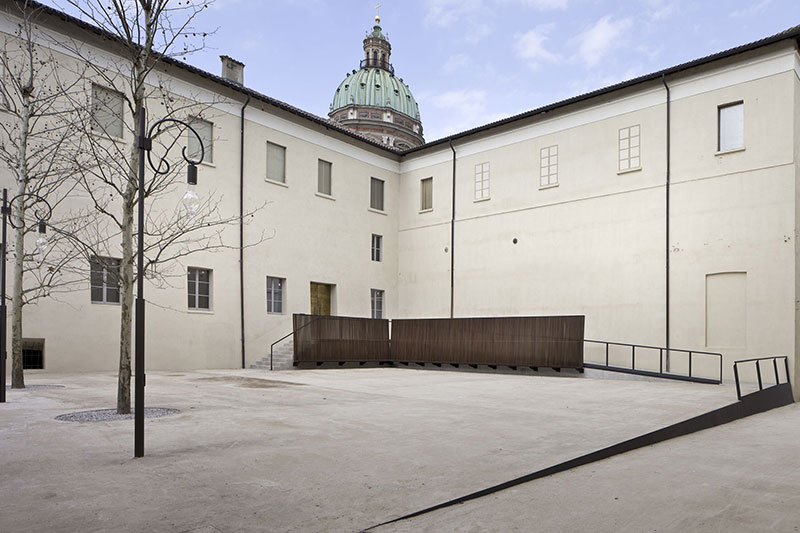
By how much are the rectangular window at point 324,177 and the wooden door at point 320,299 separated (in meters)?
3.81

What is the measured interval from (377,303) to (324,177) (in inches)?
236

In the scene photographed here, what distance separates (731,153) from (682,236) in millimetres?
2804

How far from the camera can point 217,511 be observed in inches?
177

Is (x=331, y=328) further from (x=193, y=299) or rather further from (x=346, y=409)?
(x=346, y=409)

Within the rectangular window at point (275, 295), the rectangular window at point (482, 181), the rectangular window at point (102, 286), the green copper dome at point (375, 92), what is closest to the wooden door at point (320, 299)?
the rectangular window at point (275, 295)

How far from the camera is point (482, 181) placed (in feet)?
82.5

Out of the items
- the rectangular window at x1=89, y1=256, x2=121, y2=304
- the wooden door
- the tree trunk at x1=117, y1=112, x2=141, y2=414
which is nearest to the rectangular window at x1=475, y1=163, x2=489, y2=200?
the wooden door

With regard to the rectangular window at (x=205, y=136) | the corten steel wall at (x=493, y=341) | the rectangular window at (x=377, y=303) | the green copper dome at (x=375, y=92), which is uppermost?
the green copper dome at (x=375, y=92)

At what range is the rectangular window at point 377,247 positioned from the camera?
2723 centimetres

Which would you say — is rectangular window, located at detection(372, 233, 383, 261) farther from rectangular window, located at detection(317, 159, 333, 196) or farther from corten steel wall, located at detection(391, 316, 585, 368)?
corten steel wall, located at detection(391, 316, 585, 368)

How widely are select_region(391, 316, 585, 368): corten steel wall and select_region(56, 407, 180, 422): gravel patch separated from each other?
41.9 feet

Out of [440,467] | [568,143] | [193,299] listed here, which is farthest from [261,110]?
[440,467]

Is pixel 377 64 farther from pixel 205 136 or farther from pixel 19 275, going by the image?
pixel 19 275

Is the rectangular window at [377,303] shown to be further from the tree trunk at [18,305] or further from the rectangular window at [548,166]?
the tree trunk at [18,305]
